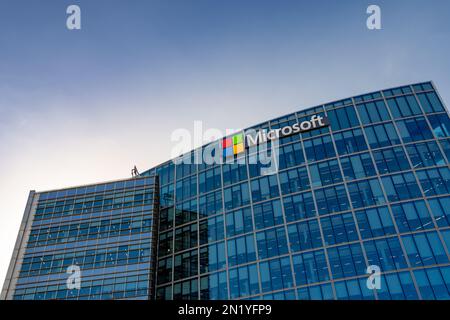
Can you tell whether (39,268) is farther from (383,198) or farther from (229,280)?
(383,198)

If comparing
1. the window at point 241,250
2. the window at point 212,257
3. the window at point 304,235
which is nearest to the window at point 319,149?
the window at point 304,235

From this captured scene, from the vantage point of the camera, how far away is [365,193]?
188ft

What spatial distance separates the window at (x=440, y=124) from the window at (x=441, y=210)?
11064 mm

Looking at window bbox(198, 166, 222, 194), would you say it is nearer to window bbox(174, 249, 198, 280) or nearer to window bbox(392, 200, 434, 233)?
window bbox(174, 249, 198, 280)

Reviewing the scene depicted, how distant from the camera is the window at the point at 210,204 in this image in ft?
216

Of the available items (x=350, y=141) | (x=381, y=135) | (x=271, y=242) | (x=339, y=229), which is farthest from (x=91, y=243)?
(x=381, y=135)

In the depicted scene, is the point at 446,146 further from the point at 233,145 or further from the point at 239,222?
the point at 233,145

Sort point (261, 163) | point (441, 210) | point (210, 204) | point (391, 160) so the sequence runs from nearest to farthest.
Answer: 1. point (441, 210)
2. point (391, 160)
3. point (261, 163)
4. point (210, 204)

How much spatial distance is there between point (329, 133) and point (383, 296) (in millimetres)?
26000

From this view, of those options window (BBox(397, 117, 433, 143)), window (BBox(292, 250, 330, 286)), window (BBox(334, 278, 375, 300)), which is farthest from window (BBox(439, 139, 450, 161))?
window (BBox(292, 250, 330, 286))

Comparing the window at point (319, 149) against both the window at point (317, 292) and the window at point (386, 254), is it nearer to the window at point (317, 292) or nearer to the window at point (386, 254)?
the window at point (386, 254)

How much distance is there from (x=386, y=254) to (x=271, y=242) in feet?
49.4

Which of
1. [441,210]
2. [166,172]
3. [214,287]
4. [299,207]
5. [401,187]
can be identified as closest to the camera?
[441,210]
